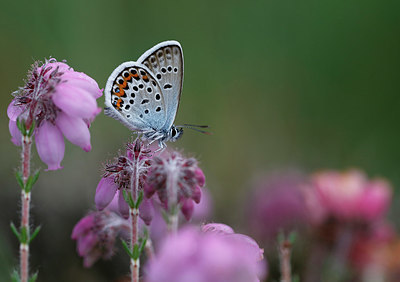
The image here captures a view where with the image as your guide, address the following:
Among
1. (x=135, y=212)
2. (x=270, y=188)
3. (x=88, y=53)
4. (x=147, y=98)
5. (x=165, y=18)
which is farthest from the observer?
(x=165, y=18)

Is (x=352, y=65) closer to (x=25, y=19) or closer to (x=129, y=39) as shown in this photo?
(x=129, y=39)

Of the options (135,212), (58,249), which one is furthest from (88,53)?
(135,212)

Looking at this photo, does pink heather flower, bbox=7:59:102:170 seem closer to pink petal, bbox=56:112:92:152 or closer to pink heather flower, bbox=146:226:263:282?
pink petal, bbox=56:112:92:152

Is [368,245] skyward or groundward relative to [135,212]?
groundward

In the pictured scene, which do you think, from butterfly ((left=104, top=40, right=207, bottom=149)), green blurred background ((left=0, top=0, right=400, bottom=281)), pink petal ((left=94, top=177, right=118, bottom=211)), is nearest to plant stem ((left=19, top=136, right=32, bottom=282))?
pink petal ((left=94, top=177, right=118, bottom=211))

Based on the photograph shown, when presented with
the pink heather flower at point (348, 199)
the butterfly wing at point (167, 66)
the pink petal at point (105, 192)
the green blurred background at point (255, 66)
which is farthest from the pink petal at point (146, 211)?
the green blurred background at point (255, 66)

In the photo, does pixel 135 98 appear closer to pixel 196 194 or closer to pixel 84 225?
pixel 84 225

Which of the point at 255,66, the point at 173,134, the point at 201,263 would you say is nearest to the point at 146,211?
the point at 201,263
